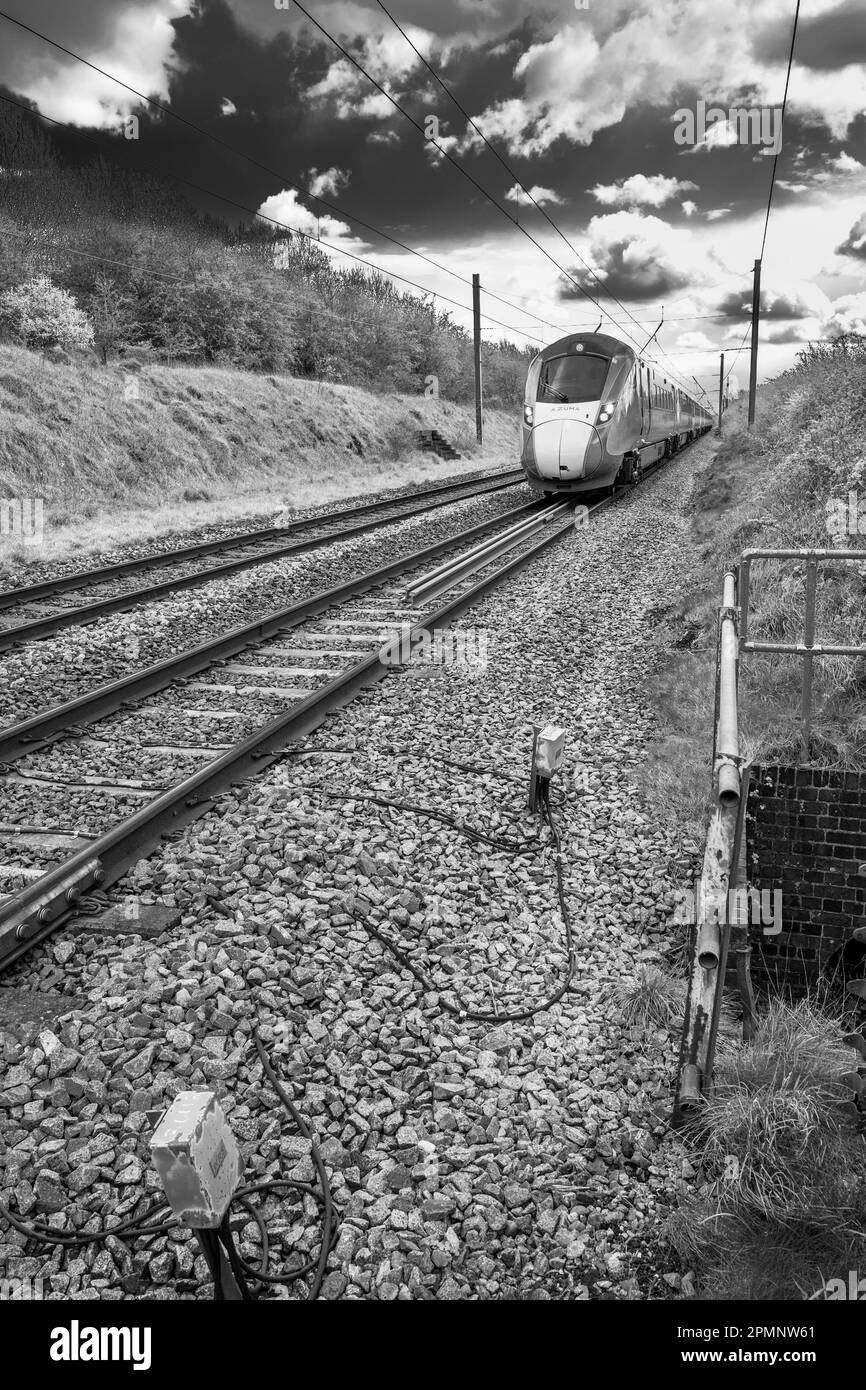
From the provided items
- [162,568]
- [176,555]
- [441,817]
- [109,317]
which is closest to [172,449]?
[109,317]

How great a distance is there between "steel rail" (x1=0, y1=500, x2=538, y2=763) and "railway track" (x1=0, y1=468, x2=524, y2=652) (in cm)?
190

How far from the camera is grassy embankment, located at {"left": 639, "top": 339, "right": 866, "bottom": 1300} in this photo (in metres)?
2.86

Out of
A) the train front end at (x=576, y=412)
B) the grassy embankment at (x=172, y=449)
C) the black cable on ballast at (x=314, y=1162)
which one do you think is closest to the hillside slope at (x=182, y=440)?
the grassy embankment at (x=172, y=449)

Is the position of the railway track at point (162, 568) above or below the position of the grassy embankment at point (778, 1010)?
above

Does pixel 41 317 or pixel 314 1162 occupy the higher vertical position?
pixel 41 317

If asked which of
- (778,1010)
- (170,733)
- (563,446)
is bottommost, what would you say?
(778,1010)

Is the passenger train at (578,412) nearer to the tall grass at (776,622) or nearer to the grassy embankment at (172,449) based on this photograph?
the tall grass at (776,622)

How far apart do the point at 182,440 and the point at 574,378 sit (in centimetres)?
1202

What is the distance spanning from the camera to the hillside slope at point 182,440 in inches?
803

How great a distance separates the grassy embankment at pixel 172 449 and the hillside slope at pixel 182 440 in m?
0.04

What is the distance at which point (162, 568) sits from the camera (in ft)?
44.2

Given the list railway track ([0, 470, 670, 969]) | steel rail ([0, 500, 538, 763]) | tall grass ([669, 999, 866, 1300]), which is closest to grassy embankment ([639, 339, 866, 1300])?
tall grass ([669, 999, 866, 1300])

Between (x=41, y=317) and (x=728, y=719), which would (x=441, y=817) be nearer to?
(x=728, y=719)

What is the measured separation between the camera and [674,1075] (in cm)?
359
